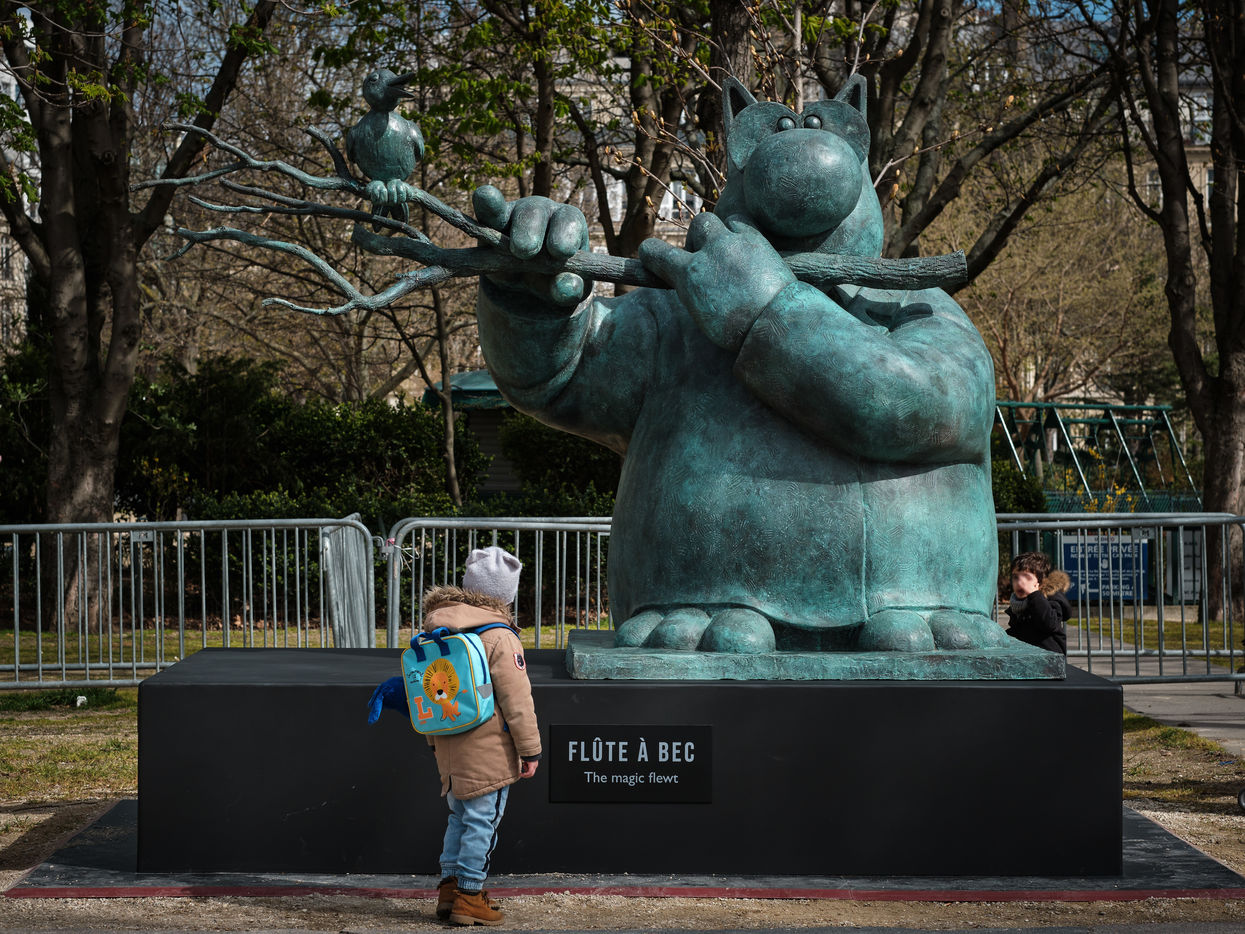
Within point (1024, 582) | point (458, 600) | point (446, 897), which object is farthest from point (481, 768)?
point (1024, 582)

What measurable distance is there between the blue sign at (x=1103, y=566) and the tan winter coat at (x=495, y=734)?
5461 millimetres

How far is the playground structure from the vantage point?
16525mm

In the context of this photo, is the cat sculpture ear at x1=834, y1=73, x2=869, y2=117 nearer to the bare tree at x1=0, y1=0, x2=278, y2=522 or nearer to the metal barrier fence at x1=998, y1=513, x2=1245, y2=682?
the metal barrier fence at x1=998, y1=513, x2=1245, y2=682

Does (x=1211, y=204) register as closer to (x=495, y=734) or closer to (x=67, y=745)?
(x=67, y=745)

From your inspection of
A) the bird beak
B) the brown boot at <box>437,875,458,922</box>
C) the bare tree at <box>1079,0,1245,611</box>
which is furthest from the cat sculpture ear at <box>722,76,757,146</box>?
the bare tree at <box>1079,0,1245,611</box>

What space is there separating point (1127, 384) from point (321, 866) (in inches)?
1192

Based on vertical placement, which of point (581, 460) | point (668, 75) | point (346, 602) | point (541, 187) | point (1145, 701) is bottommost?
point (1145, 701)

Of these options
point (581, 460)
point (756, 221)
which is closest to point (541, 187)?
point (581, 460)

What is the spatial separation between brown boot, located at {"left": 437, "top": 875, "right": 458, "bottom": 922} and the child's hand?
13.2 ft

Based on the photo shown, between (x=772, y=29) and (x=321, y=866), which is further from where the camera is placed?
(x=772, y=29)

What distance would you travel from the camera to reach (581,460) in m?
14.4

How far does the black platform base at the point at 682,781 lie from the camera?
3.81m

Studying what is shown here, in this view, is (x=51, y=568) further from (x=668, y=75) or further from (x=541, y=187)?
(x=668, y=75)

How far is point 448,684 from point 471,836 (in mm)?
397
